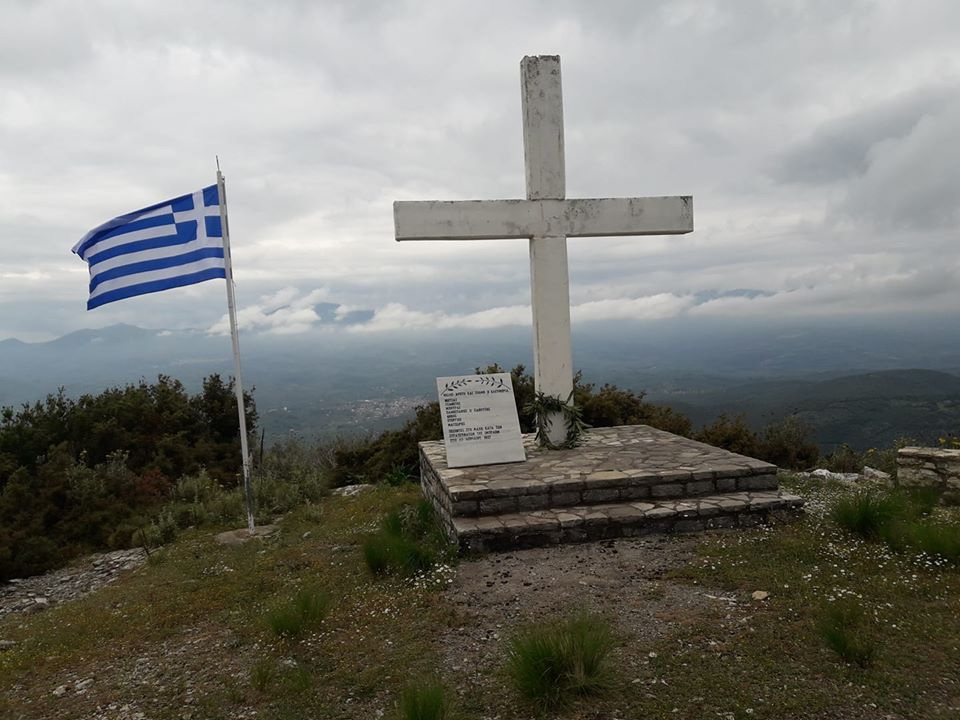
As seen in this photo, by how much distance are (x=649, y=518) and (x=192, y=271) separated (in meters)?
5.42

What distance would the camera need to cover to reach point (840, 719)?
8.82 feet

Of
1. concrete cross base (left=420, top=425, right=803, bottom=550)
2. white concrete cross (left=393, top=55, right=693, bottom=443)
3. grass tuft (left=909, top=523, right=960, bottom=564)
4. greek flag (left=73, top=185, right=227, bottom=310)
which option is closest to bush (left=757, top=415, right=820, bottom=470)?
concrete cross base (left=420, top=425, right=803, bottom=550)

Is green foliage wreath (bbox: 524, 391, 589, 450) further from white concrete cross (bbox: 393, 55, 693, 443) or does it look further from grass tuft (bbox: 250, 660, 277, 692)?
grass tuft (bbox: 250, 660, 277, 692)

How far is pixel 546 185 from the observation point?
25.0 feet

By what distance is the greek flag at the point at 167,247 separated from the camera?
706 centimetres

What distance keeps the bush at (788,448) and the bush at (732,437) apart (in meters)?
0.17

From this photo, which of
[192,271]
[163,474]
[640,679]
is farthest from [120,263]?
[640,679]

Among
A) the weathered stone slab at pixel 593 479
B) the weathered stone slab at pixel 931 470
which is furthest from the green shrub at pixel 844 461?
the weathered stone slab at pixel 593 479

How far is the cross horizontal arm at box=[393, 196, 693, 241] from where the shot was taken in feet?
23.5

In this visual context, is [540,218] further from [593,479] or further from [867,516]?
[867,516]

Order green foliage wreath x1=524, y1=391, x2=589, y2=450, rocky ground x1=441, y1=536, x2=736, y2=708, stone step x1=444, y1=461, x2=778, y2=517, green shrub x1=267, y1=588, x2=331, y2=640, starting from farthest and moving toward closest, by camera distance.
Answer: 1. green foliage wreath x1=524, y1=391, x2=589, y2=450
2. stone step x1=444, y1=461, x2=778, y2=517
3. green shrub x1=267, y1=588, x2=331, y2=640
4. rocky ground x1=441, y1=536, x2=736, y2=708

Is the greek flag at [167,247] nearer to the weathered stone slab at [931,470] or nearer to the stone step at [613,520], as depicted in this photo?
the stone step at [613,520]

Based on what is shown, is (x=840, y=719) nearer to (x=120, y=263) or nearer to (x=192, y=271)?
(x=192, y=271)

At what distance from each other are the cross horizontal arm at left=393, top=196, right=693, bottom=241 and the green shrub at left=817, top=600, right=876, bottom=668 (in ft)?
16.5
